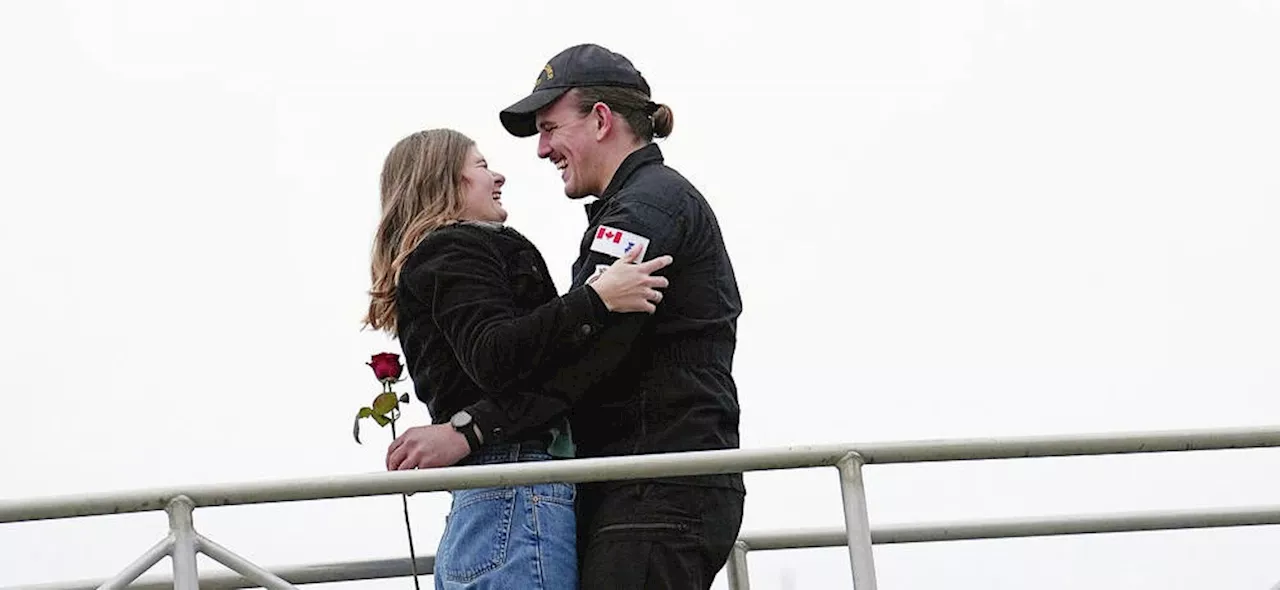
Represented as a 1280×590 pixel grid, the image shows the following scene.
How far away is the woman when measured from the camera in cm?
425

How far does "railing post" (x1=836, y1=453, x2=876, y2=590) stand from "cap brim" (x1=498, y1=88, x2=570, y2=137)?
1.02 meters

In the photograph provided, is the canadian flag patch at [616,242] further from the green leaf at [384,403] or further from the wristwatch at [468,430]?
the green leaf at [384,403]

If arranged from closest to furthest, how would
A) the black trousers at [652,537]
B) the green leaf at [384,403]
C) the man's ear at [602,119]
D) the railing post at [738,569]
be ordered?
the black trousers at [652,537] < the green leaf at [384,403] < the man's ear at [602,119] < the railing post at [738,569]

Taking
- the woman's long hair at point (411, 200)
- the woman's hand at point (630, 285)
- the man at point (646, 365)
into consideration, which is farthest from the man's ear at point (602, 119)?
the woman's hand at point (630, 285)

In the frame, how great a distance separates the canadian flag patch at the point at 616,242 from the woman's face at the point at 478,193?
0.39 m

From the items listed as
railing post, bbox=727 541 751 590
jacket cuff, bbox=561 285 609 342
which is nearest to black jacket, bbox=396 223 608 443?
jacket cuff, bbox=561 285 609 342

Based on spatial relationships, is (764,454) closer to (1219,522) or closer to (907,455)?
(907,455)

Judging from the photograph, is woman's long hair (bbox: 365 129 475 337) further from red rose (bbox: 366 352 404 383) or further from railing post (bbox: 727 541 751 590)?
railing post (bbox: 727 541 751 590)

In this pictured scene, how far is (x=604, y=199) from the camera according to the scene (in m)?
4.59

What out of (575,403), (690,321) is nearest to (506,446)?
(575,403)

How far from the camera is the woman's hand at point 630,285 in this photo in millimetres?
4293

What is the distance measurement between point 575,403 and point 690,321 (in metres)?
0.28

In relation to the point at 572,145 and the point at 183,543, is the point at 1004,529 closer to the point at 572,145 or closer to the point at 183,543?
the point at 572,145

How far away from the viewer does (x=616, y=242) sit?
4.39 meters
